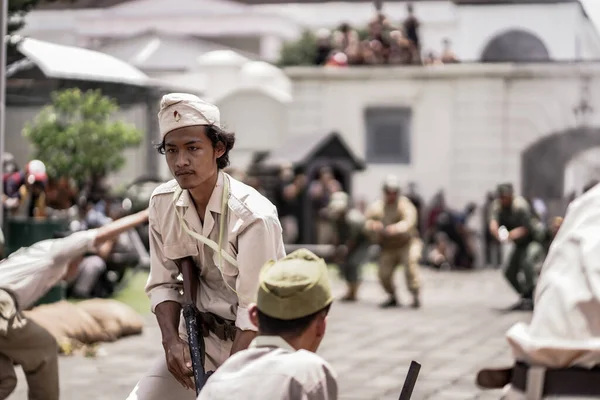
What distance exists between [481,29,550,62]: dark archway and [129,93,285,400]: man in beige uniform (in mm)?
24185

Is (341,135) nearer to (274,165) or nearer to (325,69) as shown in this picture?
(325,69)

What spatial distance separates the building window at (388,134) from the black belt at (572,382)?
25.7 m

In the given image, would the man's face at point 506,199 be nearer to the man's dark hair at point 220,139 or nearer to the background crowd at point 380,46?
the background crowd at point 380,46

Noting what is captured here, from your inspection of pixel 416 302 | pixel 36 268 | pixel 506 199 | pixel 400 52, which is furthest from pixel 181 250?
pixel 400 52

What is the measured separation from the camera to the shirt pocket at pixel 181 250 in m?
4.58

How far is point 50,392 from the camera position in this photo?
691 centimetres

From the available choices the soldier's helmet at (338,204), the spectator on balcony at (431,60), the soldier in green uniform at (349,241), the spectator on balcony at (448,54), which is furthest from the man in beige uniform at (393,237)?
the spectator on balcony at (448,54)

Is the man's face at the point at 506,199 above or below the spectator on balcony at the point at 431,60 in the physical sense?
below

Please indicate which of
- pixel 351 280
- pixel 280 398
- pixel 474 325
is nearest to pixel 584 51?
pixel 351 280

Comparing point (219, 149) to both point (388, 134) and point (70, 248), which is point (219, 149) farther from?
point (388, 134)

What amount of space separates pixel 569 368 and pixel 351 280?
47.4 ft

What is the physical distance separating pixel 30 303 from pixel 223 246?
2.41 metres

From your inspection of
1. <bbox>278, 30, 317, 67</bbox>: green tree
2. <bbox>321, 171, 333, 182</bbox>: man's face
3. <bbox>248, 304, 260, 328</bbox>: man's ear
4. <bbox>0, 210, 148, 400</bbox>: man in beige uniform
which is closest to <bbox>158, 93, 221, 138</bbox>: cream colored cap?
<bbox>248, 304, 260, 328</bbox>: man's ear

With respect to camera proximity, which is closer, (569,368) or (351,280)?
(569,368)
